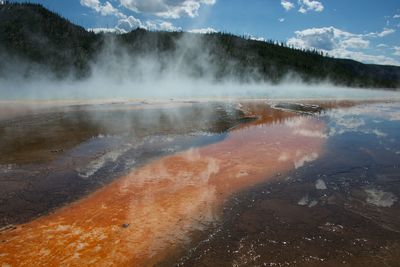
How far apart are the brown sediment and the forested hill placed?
38.3 metres

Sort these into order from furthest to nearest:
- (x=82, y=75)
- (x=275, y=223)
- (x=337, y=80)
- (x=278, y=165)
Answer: (x=337, y=80) → (x=82, y=75) → (x=278, y=165) → (x=275, y=223)

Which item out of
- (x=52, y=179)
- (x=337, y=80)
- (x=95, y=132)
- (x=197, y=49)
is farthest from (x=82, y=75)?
(x=337, y=80)

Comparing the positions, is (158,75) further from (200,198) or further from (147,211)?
(147,211)

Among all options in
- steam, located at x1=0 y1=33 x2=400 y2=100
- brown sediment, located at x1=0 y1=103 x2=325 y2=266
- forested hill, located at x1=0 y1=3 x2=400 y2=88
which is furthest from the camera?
forested hill, located at x1=0 y1=3 x2=400 y2=88

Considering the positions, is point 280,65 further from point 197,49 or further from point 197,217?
point 197,217

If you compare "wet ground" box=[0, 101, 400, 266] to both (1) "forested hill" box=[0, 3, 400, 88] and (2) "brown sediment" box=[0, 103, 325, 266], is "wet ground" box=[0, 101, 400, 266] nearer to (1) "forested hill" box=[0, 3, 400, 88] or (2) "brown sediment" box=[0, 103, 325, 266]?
(2) "brown sediment" box=[0, 103, 325, 266]

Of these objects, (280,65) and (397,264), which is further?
(280,65)

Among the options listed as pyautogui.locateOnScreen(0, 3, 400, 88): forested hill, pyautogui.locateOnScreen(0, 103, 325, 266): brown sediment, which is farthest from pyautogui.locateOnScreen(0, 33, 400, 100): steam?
pyautogui.locateOnScreen(0, 103, 325, 266): brown sediment

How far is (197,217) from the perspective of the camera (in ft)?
14.1

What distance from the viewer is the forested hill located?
4900 centimetres

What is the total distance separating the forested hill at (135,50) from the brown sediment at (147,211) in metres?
38.3

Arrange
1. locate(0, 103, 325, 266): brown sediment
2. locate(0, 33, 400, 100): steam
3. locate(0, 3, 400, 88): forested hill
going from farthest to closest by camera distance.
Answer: locate(0, 3, 400, 88): forested hill < locate(0, 33, 400, 100): steam < locate(0, 103, 325, 266): brown sediment

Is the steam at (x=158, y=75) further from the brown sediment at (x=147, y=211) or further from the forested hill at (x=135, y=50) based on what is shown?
the brown sediment at (x=147, y=211)

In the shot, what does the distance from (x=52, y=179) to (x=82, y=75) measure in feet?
130
